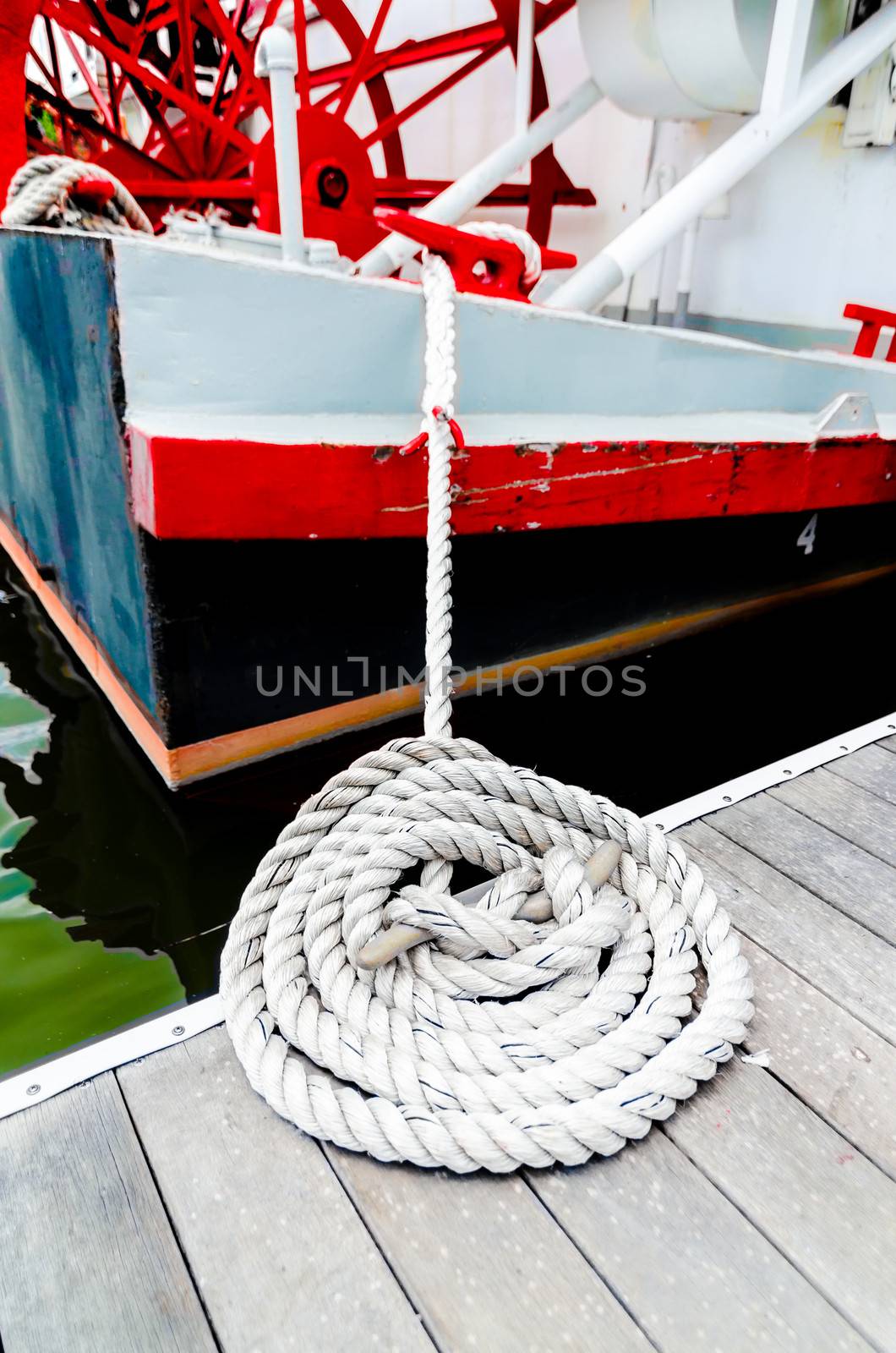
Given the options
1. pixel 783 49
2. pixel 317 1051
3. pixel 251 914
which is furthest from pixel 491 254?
pixel 317 1051

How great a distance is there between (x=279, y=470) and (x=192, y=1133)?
104cm

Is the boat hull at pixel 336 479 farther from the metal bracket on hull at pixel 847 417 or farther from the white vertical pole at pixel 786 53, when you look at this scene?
the white vertical pole at pixel 786 53

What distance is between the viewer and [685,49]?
112 inches

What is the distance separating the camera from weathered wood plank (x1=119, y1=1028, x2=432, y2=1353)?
83 centimetres

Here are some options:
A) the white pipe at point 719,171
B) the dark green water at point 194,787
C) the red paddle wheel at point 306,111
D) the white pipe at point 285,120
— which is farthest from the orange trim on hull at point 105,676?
the red paddle wheel at point 306,111

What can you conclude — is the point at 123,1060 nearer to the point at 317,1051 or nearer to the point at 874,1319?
the point at 317,1051

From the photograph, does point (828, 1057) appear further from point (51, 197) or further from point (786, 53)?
point (786, 53)

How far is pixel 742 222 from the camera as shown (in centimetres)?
354

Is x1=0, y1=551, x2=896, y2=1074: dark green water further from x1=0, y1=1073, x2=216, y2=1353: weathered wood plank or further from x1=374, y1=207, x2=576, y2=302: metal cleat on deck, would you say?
x1=374, y1=207, x2=576, y2=302: metal cleat on deck

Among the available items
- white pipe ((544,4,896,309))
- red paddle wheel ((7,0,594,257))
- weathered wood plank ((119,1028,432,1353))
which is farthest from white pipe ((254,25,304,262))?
weathered wood plank ((119,1028,432,1353))

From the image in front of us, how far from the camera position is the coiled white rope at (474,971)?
0.98m

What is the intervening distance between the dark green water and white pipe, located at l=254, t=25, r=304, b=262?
1.05 metres

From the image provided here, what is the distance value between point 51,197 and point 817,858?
205 cm

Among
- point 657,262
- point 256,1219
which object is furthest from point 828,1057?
point 657,262
